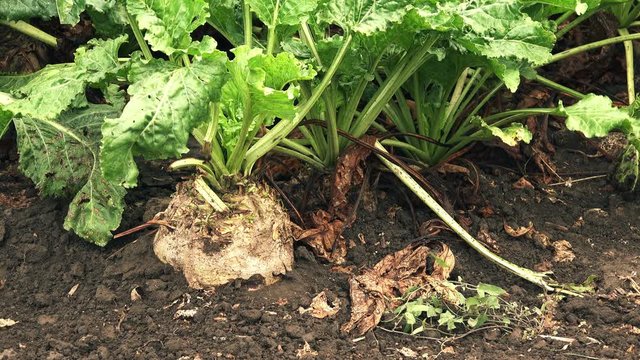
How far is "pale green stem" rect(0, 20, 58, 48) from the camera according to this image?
3.67m

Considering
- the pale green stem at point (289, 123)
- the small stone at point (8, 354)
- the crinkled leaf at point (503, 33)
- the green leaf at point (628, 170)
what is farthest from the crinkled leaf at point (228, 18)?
the green leaf at point (628, 170)

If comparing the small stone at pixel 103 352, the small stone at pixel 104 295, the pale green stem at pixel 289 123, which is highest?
the pale green stem at pixel 289 123

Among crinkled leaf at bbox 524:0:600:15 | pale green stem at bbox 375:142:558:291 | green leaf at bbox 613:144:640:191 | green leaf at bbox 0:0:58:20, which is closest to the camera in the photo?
crinkled leaf at bbox 524:0:600:15

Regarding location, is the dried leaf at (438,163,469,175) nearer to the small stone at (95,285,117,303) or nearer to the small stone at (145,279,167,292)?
the small stone at (145,279,167,292)

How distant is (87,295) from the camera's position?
300 cm

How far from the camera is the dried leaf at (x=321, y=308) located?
2869 mm

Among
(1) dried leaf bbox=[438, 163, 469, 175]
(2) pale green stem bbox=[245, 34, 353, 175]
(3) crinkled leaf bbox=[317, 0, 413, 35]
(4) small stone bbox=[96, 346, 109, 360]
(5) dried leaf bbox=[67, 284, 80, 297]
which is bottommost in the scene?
(5) dried leaf bbox=[67, 284, 80, 297]

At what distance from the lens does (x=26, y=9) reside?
11.0ft

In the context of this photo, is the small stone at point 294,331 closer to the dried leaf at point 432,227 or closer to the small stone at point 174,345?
the small stone at point 174,345

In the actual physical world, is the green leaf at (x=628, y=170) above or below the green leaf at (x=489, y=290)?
above

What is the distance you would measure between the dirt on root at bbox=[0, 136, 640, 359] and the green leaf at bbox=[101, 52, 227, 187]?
509 mm

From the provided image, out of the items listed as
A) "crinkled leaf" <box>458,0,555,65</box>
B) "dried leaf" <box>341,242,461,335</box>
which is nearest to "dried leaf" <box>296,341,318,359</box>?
"dried leaf" <box>341,242,461,335</box>

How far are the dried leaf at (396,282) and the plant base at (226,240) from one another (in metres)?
0.29

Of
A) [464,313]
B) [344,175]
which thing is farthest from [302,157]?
[464,313]
